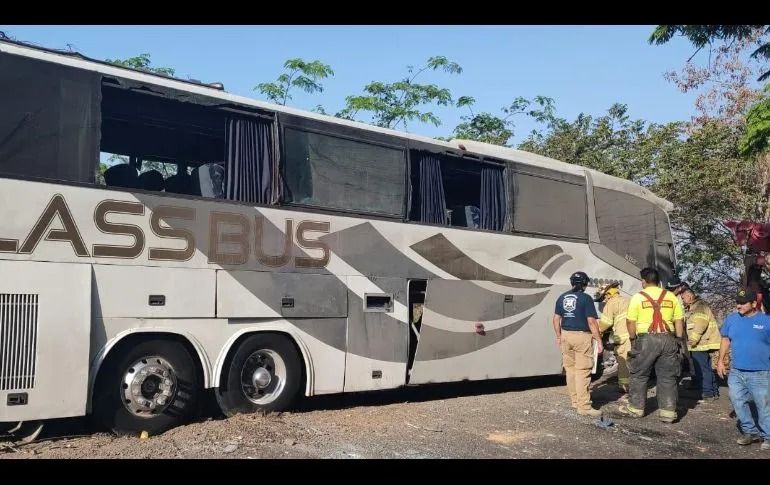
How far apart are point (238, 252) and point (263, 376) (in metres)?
1.41

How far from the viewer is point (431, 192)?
9609mm

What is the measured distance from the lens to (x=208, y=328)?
7266 millimetres

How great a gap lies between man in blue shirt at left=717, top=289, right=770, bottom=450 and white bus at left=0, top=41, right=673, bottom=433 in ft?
11.1

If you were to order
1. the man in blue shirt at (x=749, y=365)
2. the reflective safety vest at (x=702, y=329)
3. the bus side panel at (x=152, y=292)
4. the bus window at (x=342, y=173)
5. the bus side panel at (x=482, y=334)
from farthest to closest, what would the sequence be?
1. the reflective safety vest at (x=702, y=329)
2. the bus side panel at (x=482, y=334)
3. the bus window at (x=342, y=173)
4. the man in blue shirt at (x=749, y=365)
5. the bus side panel at (x=152, y=292)

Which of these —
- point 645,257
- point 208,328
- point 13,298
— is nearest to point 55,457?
point 13,298

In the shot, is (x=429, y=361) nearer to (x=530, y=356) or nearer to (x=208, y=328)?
(x=530, y=356)

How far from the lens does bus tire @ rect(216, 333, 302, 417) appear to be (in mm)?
7484

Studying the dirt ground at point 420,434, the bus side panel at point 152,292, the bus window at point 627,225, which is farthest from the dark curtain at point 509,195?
the bus side panel at point 152,292

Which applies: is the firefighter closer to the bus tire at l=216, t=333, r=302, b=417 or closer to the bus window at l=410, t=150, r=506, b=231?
the bus window at l=410, t=150, r=506, b=231

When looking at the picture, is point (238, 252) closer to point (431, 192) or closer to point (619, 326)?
point (431, 192)

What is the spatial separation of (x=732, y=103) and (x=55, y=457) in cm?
1923

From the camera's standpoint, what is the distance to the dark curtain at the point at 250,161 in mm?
7695

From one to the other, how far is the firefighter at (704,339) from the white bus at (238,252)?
197 cm

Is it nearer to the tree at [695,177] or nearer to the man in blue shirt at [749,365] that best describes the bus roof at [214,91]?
the man in blue shirt at [749,365]
